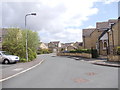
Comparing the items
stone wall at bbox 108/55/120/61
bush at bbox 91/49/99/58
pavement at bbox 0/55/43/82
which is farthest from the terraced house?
pavement at bbox 0/55/43/82

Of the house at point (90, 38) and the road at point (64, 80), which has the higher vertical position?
the house at point (90, 38)

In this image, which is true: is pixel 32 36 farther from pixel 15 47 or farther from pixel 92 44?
pixel 15 47

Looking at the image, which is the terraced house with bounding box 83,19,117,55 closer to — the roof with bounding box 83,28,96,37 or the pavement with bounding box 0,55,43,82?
the roof with bounding box 83,28,96,37

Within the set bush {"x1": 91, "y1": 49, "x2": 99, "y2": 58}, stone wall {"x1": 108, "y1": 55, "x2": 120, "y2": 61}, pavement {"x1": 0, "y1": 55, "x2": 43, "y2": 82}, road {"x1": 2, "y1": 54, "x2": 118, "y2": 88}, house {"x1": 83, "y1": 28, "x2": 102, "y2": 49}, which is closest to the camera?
road {"x1": 2, "y1": 54, "x2": 118, "y2": 88}

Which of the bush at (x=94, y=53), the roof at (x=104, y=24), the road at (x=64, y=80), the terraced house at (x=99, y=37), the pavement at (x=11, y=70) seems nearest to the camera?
the road at (x=64, y=80)

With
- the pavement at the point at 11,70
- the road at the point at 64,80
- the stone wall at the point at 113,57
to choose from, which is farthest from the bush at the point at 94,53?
the road at the point at 64,80

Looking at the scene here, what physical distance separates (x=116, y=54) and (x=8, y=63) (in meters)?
13.4

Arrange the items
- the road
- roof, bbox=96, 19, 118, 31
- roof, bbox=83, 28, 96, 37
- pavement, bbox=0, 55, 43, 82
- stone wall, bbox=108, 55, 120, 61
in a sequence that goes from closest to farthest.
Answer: the road → pavement, bbox=0, 55, 43, 82 → stone wall, bbox=108, 55, 120, 61 → roof, bbox=96, 19, 118, 31 → roof, bbox=83, 28, 96, 37

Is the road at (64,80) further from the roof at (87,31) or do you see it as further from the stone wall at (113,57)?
the roof at (87,31)

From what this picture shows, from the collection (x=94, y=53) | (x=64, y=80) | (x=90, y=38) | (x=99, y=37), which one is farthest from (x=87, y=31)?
(x=64, y=80)

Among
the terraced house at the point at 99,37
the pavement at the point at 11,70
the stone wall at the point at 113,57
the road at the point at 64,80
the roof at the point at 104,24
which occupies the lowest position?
the pavement at the point at 11,70

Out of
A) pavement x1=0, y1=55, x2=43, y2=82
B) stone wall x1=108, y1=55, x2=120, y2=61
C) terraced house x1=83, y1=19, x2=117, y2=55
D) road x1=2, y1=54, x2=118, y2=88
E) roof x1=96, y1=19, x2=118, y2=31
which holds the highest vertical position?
roof x1=96, y1=19, x2=118, y2=31

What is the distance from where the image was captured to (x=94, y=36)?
42062 millimetres

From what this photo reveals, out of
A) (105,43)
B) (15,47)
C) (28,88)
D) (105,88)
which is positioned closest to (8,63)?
(15,47)
